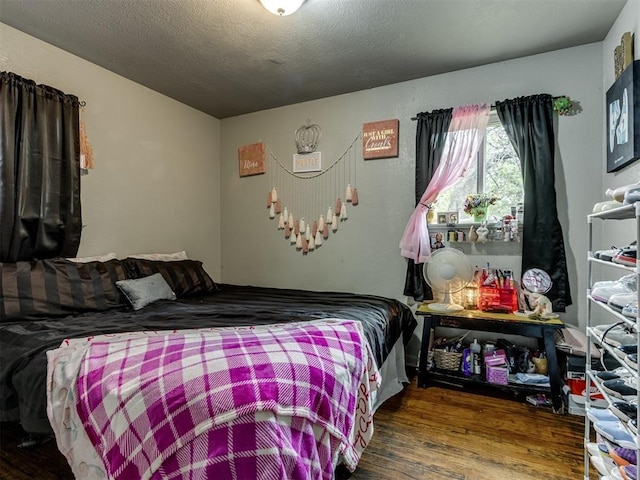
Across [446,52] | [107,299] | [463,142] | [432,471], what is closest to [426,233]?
[463,142]

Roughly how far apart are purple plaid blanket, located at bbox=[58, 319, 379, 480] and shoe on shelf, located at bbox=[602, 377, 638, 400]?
94 cm

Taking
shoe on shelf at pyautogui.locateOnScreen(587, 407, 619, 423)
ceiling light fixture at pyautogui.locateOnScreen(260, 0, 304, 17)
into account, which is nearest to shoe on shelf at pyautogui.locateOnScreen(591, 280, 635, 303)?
shoe on shelf at pyautogui.locateOnScreen(587, 407, 619, 423)

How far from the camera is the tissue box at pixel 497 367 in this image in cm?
224

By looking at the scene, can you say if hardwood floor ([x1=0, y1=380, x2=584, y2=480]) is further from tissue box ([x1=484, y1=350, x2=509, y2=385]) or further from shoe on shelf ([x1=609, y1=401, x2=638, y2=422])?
shoe on shelf ([x1=609, y1=401, x2=638, y2=422])

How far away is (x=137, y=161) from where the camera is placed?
113 inches

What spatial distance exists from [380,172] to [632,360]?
7.03 feet

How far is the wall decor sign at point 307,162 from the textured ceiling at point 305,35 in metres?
0.63

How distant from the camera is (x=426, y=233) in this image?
8.72 feet

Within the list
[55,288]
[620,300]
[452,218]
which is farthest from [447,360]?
[55,288]

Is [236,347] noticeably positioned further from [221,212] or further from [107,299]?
[221,212]

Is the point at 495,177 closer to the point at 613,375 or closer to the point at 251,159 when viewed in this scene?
the point at 613,375

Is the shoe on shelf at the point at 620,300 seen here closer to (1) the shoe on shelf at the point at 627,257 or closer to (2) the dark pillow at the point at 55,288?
(1) the shoe on shelf at the point at 627,257

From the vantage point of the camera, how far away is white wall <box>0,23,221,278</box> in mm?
2359

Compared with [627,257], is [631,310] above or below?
below
